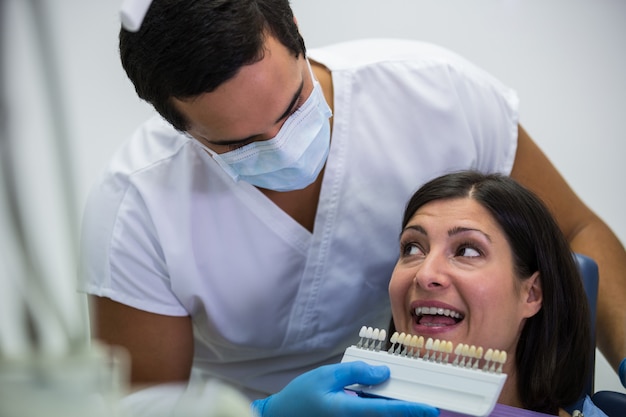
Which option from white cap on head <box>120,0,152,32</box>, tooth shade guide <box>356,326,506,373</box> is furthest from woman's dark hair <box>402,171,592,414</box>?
white cap on head <box>120,0,152,32</box>

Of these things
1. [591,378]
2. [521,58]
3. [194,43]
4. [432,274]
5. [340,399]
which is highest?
[194,43]

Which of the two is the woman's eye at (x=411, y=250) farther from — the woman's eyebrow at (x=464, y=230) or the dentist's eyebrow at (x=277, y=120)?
the dentist's eyebrow at (x=277, y=120)

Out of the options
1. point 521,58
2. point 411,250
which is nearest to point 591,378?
point 411,250

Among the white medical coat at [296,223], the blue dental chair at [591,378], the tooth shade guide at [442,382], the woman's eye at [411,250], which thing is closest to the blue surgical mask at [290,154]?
the white medical coat at [296,223]

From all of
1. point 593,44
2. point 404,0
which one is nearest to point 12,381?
point 404,0

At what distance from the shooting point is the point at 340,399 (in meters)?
1.37

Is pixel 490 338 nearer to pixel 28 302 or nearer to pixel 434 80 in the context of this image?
pixel 434 80

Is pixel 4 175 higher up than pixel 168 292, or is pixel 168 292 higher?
pixel 4 175

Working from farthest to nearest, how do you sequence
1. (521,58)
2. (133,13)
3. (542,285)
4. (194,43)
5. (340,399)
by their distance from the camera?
1. (521,58)
2. (542,285)
3. (340,399)
4. (194,43)
5. (133,13)

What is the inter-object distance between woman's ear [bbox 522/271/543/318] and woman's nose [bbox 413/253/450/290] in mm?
224

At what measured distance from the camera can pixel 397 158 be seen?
1856 millimetres

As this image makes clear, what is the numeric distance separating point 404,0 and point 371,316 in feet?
5.34

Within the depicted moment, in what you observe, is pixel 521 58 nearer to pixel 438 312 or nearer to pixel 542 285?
pixel 542 285

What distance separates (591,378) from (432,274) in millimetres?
702
